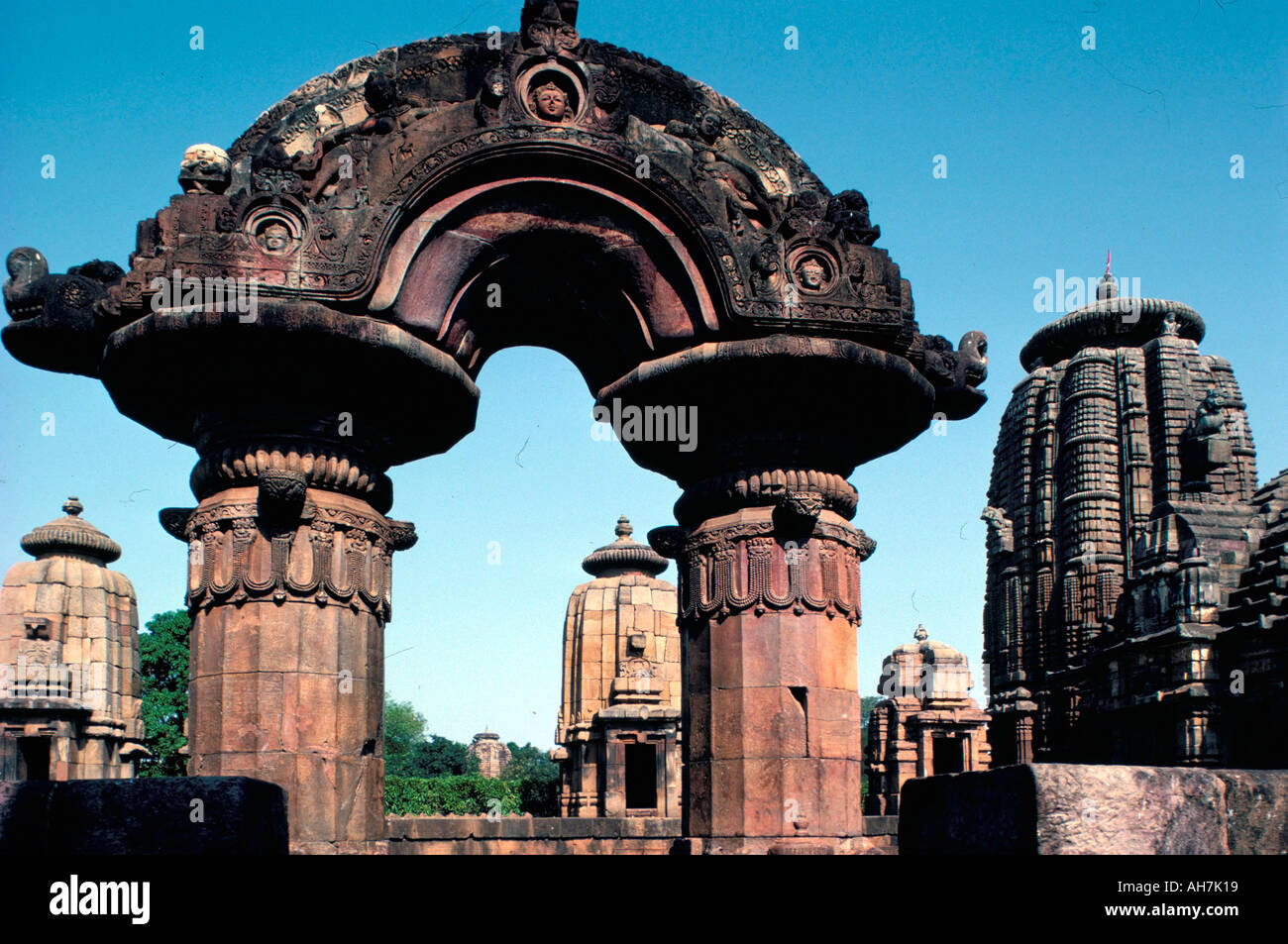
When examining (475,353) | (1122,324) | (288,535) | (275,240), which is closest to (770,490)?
(475,353)

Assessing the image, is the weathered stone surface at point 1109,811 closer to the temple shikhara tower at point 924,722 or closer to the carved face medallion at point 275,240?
the carved face medallion at point 275,240

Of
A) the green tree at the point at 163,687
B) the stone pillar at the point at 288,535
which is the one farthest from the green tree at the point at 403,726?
the stone pillar at the point at 288,535

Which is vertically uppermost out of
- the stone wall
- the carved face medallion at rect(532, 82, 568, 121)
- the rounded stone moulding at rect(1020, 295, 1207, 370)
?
the rounded stone moulding at rect(1020, 295, 1207, 370)

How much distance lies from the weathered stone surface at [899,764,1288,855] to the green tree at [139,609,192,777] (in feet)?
147

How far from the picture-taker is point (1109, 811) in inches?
186

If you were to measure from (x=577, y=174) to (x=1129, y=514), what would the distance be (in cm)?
4794

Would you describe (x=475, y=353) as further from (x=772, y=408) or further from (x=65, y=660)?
(x=65, y=660)

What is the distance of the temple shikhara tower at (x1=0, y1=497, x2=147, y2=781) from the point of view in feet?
102

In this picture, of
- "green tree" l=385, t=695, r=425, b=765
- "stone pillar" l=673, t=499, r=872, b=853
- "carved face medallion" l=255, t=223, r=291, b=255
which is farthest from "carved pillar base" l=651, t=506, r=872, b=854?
"green tree" l=385, t=695, r=425, b=765

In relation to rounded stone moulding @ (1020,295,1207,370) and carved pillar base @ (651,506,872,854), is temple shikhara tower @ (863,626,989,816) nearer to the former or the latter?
rounded stone moulding @ (1020,295,1207,370)

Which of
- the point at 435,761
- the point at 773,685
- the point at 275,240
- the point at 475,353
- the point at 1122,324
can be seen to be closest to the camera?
the point at 275,240

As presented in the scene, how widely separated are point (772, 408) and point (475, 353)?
2503 mm

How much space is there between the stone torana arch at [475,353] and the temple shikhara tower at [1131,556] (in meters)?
23.7
